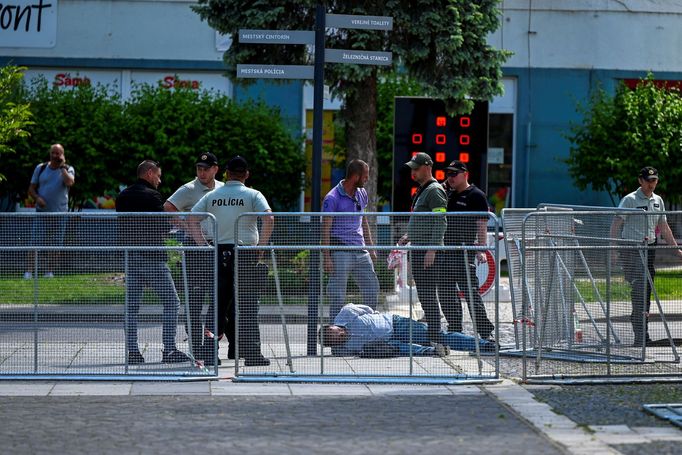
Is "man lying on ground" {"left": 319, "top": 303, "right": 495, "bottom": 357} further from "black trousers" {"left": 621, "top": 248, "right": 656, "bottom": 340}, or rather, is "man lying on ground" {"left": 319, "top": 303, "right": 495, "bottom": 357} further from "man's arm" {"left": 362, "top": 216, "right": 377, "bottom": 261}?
"black trousers" {"left": 621, "top": 248, "right": 656, "bottom": 340}

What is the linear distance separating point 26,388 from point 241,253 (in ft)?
6.46

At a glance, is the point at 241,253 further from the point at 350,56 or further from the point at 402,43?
the point at 402,43

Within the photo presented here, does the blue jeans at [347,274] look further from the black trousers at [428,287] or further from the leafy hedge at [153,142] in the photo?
the leafy hedge at [153,142]

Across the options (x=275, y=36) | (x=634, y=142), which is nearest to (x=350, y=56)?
(x=275, y=36)

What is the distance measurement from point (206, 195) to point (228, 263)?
74 cm

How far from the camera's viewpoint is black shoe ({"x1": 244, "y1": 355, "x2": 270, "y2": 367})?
9875 mm

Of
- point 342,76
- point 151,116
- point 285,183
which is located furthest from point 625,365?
point 151,116

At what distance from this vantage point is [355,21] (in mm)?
12070

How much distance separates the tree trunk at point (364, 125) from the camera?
59.9 feet

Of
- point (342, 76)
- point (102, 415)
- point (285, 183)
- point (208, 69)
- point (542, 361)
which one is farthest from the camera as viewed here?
point (208, 69)

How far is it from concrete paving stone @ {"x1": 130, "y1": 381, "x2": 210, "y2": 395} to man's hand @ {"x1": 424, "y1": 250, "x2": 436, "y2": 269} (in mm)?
2014

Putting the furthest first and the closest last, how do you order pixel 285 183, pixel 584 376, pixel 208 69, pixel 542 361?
1. pixel 208 69
2. pixel 285 183
3. pixel 542 361
4. pixel 584 376

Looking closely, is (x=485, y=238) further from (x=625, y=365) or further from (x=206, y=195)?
(x=206, y=195)

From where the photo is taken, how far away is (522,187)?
1045 inches
